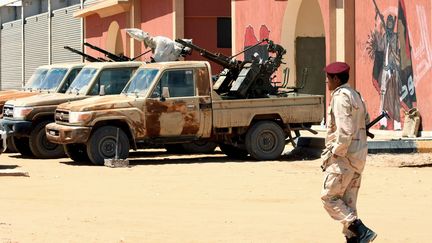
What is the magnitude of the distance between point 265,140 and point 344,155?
11.2 m

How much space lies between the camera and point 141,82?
2033 cm

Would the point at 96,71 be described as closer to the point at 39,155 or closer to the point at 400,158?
the point at 39,155

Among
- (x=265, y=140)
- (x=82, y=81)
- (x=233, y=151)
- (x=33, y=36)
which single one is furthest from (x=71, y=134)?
(x=33, y=36)

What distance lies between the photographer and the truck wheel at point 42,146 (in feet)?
72.0

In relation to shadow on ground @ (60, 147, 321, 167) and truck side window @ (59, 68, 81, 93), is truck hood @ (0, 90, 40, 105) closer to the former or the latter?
truck side window @ (59, 68, 81, 93)

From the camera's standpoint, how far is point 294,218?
12.3 meters

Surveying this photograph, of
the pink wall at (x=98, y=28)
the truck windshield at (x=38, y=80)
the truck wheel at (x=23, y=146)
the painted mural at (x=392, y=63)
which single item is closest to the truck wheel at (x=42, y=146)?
the truck wheel at (x=23, y=146)

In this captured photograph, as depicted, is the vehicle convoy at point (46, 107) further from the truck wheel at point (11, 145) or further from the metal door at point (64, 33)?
the metal door at point (64, 33)

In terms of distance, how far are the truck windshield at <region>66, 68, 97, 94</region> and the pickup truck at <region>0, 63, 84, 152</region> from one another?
39.5 inches

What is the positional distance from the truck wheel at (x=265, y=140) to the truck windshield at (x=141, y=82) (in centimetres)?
206

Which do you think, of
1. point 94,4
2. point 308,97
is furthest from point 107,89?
point 94,4

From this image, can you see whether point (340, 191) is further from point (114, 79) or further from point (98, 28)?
point (98, 28)

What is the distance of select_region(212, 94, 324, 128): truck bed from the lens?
20.4m

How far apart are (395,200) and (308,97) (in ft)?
23.6
